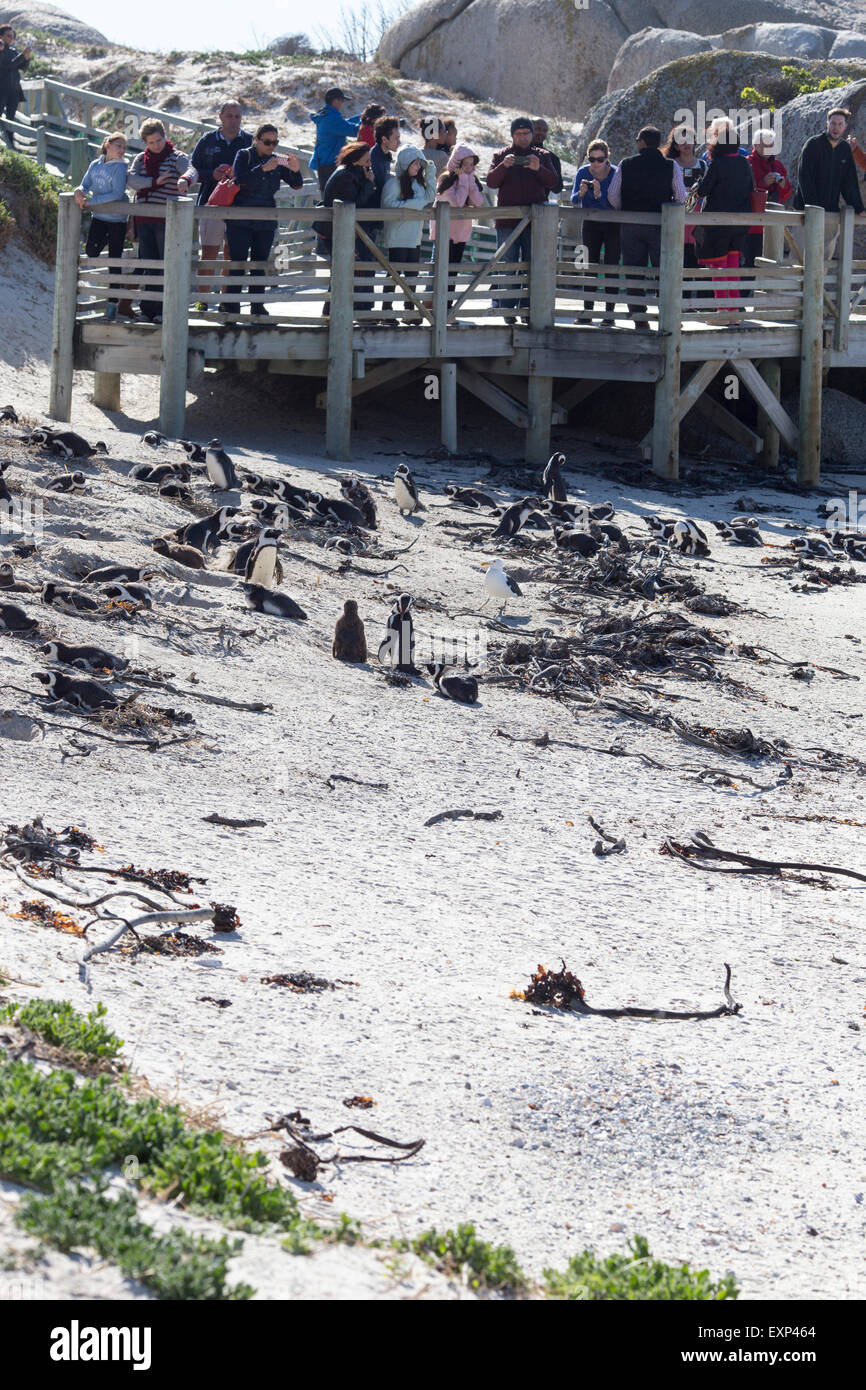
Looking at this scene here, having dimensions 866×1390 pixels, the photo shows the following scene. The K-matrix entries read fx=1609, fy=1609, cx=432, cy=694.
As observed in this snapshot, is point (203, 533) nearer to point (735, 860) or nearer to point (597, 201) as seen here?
point (735, 860)

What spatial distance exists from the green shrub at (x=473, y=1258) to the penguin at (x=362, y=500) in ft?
34.6

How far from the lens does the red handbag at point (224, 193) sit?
635 inches

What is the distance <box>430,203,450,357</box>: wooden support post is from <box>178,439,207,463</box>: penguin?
3.03m

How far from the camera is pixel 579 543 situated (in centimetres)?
1398

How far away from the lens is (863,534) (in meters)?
15.9

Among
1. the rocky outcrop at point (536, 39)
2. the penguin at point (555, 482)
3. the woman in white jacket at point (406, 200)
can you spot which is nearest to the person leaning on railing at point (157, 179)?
the woman in white jacket at point (406, 200)

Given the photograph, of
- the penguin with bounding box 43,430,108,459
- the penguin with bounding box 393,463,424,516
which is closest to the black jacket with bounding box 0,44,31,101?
the penguin with bounding box 43,430,108,459

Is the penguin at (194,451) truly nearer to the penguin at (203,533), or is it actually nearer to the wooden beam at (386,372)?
the wooden beam at (386,372)

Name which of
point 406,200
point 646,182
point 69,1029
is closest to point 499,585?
point 406,200

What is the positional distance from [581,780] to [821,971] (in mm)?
2586

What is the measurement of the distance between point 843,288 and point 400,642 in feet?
34.3

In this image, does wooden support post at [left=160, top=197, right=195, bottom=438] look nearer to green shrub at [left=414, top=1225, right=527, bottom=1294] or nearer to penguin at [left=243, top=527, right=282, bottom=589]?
penguin at [left=243, top=527, right=282, bottom=589]
